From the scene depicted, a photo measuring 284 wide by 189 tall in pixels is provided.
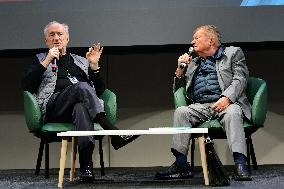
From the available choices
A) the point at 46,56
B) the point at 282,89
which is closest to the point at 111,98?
the point at 46,56

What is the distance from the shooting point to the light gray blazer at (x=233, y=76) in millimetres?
3590

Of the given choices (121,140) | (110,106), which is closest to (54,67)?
(110,106)

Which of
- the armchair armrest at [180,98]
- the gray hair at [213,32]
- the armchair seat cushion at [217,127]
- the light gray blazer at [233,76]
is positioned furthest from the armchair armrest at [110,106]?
the gray hair at [213,32]

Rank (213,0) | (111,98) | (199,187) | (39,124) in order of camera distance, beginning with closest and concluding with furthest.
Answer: (199,187) → (39,124) → (111,98) → (213,0)

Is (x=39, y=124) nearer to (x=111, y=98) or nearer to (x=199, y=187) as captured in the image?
(x=111, y=98)

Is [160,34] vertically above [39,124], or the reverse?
[160,34]

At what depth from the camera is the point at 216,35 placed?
3.84 m

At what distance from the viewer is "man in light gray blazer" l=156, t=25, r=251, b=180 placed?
11.1ft

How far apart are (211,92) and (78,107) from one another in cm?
A: 94

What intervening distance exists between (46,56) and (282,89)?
2.01 metres

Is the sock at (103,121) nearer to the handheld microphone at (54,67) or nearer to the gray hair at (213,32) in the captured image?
the handheld microphone at (54,67)

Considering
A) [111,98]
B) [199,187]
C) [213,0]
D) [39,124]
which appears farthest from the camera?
[213,0]

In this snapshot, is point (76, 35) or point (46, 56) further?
point (76, 35)

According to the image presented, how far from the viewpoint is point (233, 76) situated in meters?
3.71
